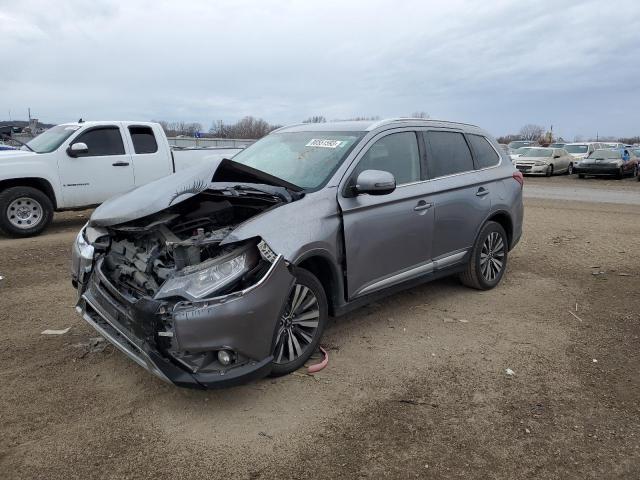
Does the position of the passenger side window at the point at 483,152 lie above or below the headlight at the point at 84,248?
above

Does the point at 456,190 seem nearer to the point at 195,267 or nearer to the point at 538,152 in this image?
the point at 195,267

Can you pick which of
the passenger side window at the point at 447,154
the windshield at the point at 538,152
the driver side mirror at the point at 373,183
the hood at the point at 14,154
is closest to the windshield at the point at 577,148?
the windshield at the point at 538,152

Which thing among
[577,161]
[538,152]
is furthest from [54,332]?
[577,161]

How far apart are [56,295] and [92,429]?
2.86 m

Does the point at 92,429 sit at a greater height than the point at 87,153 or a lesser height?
lesser

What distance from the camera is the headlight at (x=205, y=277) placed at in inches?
123

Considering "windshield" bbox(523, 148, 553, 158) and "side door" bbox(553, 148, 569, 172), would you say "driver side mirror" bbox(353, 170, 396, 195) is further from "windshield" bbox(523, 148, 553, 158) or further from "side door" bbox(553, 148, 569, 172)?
"side door" bbox(553, 148, 569, 172)

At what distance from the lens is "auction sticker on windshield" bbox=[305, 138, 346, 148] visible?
4.46 meters

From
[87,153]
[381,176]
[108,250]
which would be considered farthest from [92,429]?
[87,153]

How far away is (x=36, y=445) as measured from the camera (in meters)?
2.94

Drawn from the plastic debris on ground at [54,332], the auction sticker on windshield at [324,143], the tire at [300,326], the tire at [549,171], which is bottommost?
the tire at [549,171]

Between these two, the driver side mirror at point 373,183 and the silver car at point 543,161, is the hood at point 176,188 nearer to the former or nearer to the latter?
the driver side mirror at point 373,183

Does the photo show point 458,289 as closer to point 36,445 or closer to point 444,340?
point 444,340

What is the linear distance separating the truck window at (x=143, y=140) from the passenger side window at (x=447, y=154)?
6602mm
